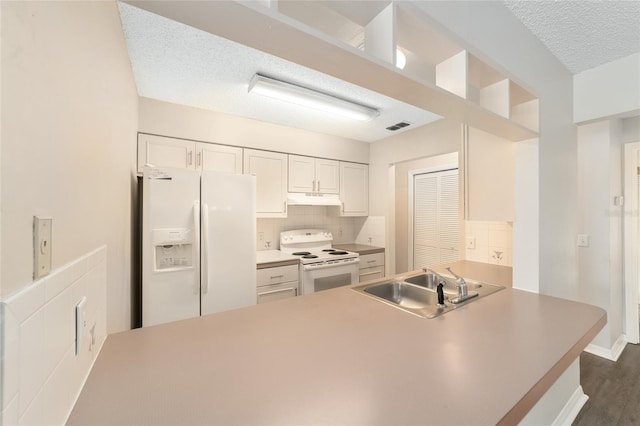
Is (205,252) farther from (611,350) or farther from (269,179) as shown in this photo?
(611,350)

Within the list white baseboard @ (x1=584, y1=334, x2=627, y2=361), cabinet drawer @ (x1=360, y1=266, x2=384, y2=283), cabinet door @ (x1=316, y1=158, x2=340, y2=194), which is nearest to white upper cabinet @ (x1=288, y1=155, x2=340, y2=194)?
cabinet door @ (x1=316, y1=158, x2=340, y2=194)

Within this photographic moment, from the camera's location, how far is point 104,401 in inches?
24.7

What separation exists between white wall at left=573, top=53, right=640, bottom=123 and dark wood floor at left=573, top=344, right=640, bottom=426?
1.96 metres

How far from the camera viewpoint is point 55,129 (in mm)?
535

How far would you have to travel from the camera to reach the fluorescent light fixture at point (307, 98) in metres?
1.98

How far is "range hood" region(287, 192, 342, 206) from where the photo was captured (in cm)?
316

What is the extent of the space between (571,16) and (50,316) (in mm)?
2291

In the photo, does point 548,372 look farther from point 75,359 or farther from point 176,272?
point 176,272

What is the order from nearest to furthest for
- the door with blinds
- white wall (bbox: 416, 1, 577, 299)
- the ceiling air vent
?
white wall (bbox: 416, 1, 577, 299) → the ceiling air vent → the door with blinds

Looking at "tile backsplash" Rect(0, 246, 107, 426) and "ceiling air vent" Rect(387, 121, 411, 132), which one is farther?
"ceiling air vent" Rect(387, 121, 411, 132)

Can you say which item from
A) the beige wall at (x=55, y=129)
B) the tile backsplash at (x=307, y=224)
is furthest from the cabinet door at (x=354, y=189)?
the beige wall at (x=55, y=129)

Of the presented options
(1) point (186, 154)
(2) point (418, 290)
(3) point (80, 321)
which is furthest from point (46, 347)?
(1) point (186, 154)

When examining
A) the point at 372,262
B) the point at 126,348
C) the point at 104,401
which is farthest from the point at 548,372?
the point at 372,262

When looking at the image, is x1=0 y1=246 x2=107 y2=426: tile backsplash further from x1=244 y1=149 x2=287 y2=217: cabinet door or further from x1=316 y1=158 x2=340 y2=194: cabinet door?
x1=316 y1=158 x2=340 y2=194: cabinet door
